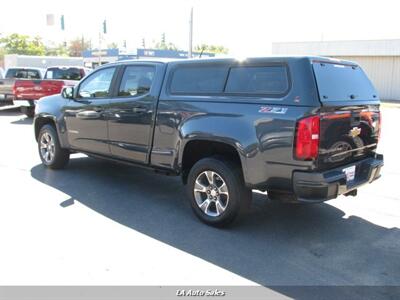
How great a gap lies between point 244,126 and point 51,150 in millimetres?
4295

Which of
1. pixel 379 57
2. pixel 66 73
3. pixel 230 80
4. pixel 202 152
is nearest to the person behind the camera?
pixel 230 80

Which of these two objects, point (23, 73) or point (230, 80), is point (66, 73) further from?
point (230, 80)

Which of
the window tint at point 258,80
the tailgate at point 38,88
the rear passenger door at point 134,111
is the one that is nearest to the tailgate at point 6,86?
the tailgate at point 38,88

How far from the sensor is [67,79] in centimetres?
1647

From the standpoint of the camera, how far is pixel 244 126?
4477mm

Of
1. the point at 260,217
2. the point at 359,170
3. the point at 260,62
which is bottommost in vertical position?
the point at 260,217

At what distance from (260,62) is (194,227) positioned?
1.96 metres

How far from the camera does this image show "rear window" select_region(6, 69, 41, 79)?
18.1 metres

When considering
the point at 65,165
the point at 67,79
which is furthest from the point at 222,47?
the point at 65,165

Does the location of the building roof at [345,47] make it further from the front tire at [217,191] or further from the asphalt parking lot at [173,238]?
the front tire at [217,191]

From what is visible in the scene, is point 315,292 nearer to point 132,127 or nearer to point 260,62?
point 260,62

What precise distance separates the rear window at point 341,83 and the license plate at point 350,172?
723mm

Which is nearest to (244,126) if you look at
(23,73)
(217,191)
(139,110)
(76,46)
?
(217,191)

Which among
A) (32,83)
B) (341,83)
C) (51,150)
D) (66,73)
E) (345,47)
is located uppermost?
(345,47)
